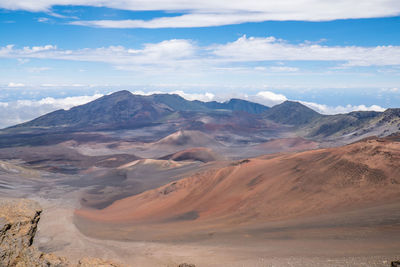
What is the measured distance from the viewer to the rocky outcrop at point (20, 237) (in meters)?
11.0

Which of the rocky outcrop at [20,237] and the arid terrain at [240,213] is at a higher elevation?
the rocky outcrop at [20,237]

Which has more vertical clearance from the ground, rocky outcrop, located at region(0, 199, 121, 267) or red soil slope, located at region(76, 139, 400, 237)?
rocky outcrop, located at region(0, 199, 121, 267)

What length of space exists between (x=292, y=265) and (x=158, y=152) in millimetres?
112599

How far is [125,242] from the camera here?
95.7 ft

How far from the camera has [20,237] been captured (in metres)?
11.5

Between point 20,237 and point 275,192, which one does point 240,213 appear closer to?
point 275,192

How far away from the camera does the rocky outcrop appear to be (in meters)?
11.0

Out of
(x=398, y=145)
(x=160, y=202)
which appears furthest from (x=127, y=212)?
(x=398, y=145)

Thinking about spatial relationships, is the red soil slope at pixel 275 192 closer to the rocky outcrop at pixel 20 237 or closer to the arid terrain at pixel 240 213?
the arid terrain at pixel 240 213

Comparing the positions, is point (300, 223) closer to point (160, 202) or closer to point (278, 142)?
point (160, 202)

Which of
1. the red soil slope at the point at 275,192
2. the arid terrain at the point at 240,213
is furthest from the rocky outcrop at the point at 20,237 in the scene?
the red soil slope at the point at 275,192

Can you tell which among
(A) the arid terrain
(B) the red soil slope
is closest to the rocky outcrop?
(A) the arid terrain

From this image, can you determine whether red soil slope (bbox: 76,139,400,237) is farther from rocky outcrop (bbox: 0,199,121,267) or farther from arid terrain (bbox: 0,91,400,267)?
rocky outcrop (bbox: 0,199,121,267)

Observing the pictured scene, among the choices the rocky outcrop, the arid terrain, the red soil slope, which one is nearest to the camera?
the rocky outcrop
